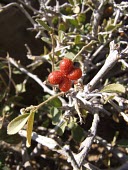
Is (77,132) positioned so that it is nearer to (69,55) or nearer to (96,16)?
(69,55)

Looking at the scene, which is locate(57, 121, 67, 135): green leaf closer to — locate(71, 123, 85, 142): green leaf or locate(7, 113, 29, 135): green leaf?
locate(71, 123, 85, 142): green leaf

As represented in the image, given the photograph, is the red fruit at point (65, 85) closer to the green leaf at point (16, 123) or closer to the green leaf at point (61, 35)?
the green leaf at point (16, 123)

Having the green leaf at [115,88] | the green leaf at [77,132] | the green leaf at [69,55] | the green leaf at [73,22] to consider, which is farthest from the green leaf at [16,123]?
the green leaf at [73,22]

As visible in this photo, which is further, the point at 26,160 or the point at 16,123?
the point at 26,160

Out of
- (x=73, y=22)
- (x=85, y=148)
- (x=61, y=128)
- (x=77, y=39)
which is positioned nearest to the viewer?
(x=85, y=148)

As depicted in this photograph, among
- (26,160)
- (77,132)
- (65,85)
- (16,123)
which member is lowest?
(26,160)

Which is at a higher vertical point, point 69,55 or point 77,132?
point 69,55

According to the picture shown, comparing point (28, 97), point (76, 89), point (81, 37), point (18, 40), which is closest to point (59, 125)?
point (76, 89)

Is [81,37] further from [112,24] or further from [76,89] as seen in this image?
[76,89]

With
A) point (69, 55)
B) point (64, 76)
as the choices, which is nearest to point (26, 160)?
point (69, 55)
